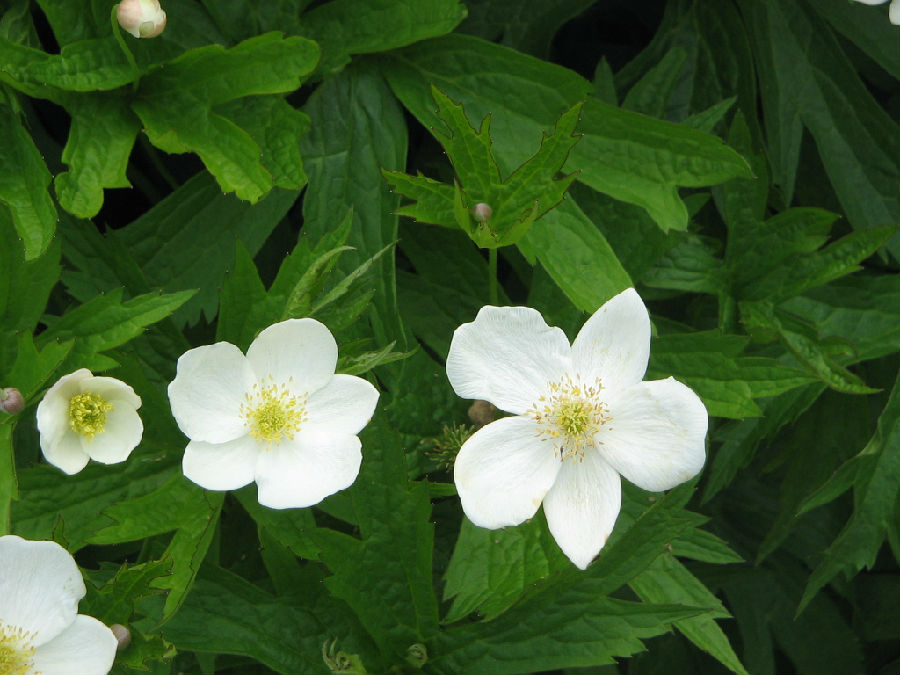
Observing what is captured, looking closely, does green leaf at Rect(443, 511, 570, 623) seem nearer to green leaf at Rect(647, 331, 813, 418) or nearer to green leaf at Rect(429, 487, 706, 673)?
green leaf at Rect(429, 487, 706, 673)

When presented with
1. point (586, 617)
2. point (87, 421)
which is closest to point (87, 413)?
point (87, 421)

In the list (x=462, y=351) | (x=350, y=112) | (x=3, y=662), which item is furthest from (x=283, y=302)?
(x=3, y=662)

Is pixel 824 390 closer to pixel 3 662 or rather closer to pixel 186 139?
pixel 186 139

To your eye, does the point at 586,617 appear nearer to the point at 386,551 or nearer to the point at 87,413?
the point at 386,551

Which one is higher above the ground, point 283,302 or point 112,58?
point 112,58

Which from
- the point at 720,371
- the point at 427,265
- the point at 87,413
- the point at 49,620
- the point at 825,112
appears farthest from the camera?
the point at 825,112

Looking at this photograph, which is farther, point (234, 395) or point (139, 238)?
point (139, 238)

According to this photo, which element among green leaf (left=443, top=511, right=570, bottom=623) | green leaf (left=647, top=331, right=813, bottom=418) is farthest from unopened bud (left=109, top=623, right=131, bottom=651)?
green leaf (left=647, top=331, right=813, bottom=418)
